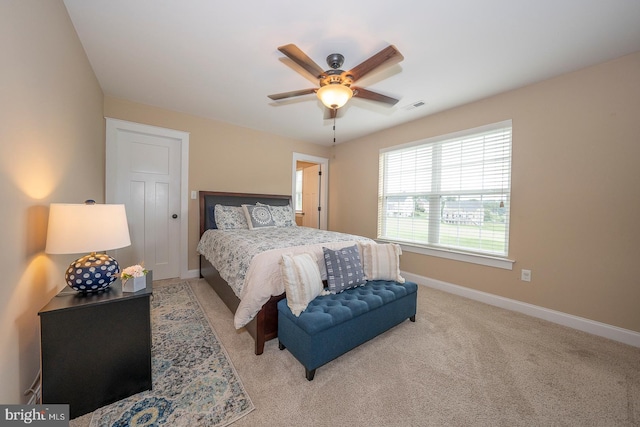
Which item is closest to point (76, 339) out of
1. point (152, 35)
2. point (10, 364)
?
point (10, 364)

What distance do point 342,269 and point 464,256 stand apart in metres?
1.95

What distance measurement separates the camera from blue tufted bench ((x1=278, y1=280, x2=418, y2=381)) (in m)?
1.57

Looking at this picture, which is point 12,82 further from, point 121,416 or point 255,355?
point 255,355

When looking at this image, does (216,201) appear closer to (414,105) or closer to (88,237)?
(88,237)

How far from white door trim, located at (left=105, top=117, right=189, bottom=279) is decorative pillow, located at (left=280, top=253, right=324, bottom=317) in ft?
8.09

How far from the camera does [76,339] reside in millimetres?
1241

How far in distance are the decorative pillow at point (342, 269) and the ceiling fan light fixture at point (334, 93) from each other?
4.21 ft

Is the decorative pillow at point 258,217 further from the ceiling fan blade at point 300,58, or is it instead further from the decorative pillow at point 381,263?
the ceiling fan blade at point 300,58

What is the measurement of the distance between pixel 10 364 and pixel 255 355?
1249 millimetres

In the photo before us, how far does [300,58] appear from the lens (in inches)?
64.4

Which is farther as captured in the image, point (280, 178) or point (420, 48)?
point (280, 178)

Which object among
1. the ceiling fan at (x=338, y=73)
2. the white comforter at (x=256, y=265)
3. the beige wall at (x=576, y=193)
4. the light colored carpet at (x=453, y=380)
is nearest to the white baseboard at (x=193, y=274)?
the white comforter at (x=256, y=265)

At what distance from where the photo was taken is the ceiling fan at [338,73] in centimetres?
160

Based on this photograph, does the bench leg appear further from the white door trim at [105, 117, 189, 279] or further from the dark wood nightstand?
the white door trim at [105, 117, 189, 279]
